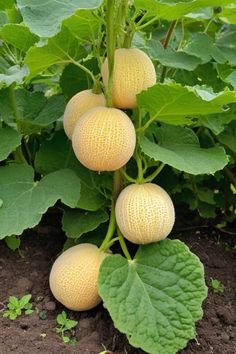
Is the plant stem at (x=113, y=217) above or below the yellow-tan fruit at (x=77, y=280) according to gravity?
above

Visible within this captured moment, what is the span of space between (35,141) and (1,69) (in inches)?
12.7

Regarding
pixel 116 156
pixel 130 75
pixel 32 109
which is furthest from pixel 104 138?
pixel 32 109

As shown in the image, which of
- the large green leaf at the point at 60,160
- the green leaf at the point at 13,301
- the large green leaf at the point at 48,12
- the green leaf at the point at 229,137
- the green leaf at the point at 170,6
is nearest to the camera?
the large green leaf at the point at 48,12

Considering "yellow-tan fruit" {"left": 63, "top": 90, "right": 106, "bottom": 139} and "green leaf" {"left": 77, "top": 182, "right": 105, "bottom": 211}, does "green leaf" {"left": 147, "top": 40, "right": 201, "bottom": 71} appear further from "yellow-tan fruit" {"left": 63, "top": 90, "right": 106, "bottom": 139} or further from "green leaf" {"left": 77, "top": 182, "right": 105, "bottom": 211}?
"green leaf" {"left": 77, "top": 182, "right": 105, "bottom": 211}

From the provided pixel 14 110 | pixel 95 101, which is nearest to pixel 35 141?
pixel 14 110

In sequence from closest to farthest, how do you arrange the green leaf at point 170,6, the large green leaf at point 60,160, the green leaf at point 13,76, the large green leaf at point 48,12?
the large green leaf at point 48,12 → the green leaf at point 170,6 → the green leaf at point 13,76 → the large green leaf at point 60,160

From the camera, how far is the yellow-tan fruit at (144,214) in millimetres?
1381

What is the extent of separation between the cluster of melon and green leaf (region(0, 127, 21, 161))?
158mm

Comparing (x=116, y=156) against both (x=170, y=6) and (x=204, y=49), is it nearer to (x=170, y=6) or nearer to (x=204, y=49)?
(x=170, y=6)

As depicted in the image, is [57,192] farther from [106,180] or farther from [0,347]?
[0,347]

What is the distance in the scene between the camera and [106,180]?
5.34 feet

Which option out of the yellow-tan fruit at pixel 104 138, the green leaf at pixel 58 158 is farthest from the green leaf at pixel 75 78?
the yellow-tan fruit at pixel 104 138

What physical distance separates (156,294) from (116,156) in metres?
0.34

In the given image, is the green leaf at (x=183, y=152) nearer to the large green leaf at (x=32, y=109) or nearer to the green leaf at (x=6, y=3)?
the large green leaf at (x=32, y=109)
